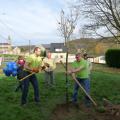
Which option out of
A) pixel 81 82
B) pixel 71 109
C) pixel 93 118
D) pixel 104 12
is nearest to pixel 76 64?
pixel 81 82

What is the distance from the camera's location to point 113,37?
132ft

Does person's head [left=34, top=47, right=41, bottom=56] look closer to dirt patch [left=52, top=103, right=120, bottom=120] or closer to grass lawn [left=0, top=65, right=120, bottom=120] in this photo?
grass lawn [left=0, top=65, right=120, bottom=120]

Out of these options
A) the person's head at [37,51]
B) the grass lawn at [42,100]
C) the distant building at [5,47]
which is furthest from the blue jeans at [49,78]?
the distant building at [5,47]

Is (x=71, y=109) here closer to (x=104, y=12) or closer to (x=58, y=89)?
(x=58, y=89)

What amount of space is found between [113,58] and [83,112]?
34069mm

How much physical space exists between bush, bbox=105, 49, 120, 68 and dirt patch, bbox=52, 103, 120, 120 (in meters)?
32.5

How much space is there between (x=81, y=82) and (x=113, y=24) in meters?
26.2


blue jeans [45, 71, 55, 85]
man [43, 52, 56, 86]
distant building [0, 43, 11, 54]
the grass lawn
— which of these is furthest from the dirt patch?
distant building [0, 43, 11, 54]

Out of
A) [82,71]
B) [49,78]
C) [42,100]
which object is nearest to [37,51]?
[82,71]

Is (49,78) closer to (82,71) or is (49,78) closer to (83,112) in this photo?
(82,71)

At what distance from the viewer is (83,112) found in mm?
11914

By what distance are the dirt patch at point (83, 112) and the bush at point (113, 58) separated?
32523 mm

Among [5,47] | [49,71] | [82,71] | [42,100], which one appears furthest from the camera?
[5,47]

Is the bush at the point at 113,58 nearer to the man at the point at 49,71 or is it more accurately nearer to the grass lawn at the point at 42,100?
the grass lawn at the point at 42,100
